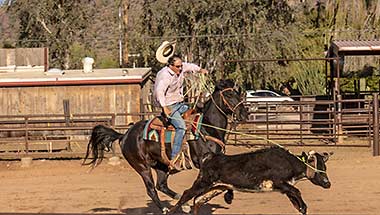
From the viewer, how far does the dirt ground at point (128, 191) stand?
9831mm

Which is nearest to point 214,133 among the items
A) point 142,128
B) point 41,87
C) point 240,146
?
point 142,128

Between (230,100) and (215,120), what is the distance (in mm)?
334

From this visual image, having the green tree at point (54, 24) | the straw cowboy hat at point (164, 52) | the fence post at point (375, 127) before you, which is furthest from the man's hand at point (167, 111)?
the green tree at point (54, 24)

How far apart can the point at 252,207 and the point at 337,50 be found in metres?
12.0

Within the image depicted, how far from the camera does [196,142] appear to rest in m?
9.11

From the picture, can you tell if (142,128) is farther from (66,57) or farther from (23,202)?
(66,57)

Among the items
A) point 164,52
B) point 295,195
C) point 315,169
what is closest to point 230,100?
point 164,52

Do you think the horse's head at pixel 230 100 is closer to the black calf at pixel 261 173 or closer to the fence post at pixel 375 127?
the black calf at pixel 261 173

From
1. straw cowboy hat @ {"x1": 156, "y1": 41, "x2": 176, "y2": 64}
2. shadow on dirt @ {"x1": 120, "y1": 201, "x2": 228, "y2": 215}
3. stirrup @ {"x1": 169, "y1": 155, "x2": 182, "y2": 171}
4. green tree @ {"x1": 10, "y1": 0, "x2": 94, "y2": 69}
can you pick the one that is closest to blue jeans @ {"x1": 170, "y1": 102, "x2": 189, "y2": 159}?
stirrup @ {"x1": 169, "y1": 155, "x2": 182, "y2": 171}

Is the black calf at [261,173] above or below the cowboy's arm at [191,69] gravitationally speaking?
below

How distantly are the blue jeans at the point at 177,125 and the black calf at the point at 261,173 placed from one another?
953mm

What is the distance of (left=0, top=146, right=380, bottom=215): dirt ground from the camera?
9831 mm

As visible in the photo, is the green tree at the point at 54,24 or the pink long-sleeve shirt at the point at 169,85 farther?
the green tree at the point at 54,24

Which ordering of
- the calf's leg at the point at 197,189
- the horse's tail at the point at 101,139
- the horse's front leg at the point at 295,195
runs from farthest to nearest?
the horse's tail at the point at 101,139, the calf's leg at the point at 197,189, the horse's front leg at the point at 295,195
